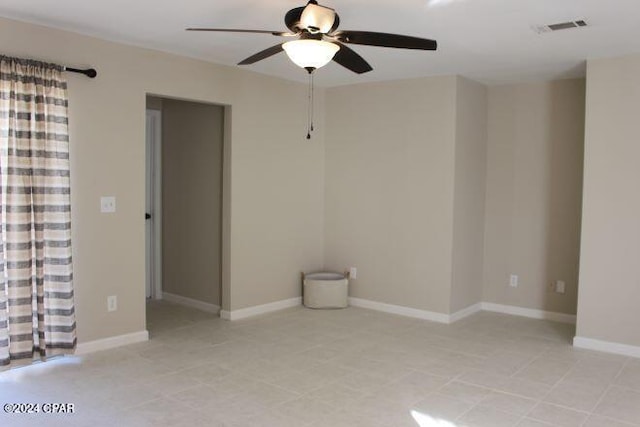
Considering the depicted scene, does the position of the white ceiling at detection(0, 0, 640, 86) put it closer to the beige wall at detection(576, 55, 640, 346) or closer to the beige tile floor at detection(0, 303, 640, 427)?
the beige wall at detection(576, 55, 640, 346)

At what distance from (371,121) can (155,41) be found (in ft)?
7.70

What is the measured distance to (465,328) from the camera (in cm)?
499

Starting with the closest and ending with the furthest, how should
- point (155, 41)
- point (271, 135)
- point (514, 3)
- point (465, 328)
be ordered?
1. point (514, 3)
2. point (155, 41)
3. point (465, 328)
4. point (271, 135)

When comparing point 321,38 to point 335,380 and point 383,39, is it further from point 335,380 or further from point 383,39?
point 335,380

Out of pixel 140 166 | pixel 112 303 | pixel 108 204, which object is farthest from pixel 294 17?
pixel 112 303

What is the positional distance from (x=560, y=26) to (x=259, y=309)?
140 inches

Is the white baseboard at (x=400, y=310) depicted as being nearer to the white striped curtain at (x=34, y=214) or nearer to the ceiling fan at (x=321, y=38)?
the white striped curtain at (x=34, y=214)

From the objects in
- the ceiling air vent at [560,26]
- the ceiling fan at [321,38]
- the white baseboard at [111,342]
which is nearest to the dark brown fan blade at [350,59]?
the ceiling fan at [321,38]

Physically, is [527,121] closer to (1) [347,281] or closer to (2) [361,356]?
(1) [347,281]

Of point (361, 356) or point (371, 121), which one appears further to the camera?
point (371, 121)

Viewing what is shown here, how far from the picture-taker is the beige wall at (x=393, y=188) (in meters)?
5.18

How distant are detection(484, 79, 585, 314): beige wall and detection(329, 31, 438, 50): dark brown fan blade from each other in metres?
3.00

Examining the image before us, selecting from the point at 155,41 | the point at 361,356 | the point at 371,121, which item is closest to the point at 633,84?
the point at 371,121

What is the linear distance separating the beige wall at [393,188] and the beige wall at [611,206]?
119 cm
